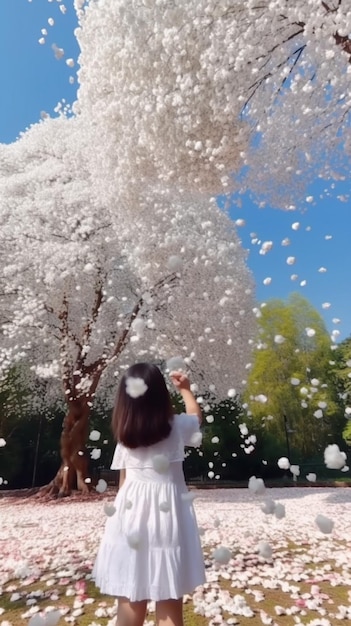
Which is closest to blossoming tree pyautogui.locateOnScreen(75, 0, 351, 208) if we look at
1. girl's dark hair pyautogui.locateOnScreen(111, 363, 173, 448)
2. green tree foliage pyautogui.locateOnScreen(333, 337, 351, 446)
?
girl's dark hair pyautogui.locateOnScreen(111, 363, 173, 448)

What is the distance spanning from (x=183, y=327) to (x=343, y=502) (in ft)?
23.2

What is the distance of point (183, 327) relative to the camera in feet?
48.3

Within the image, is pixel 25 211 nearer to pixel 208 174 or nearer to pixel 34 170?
pixel 34 170

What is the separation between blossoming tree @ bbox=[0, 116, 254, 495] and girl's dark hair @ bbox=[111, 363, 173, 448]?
10.5 m

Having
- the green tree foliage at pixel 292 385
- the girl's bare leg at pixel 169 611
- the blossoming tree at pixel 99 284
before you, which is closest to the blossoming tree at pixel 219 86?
the blossoming tree at pixel 99 284

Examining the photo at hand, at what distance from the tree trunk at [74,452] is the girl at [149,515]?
13.8 meters

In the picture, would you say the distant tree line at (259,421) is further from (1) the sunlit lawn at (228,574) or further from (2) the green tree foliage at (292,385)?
(1) the sunlit lawn at (228,574)

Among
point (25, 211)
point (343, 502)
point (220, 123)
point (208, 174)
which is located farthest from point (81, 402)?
point (220, 123)

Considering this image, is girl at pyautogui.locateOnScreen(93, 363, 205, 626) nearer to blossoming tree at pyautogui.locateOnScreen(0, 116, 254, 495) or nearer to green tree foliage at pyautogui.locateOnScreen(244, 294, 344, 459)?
blossoming tree at pyautogui.locateOnScreen(0, 116, 254, 495)

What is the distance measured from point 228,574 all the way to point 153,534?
3.35 m

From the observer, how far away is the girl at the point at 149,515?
267 centimetres

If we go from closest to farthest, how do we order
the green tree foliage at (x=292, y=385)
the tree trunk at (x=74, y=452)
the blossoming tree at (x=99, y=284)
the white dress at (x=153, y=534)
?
1. the white dress at (x=153, y=534)
2. the blossoming tree at (x=99, y=284)
3. the tree trunk at (x=74, y=452)
4. the green tree foliage at (x=292, y=385)

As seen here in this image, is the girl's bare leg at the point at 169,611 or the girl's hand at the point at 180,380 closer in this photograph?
the girl's bare leg at the point at 169,611

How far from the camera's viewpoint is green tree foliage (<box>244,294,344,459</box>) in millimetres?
25531
